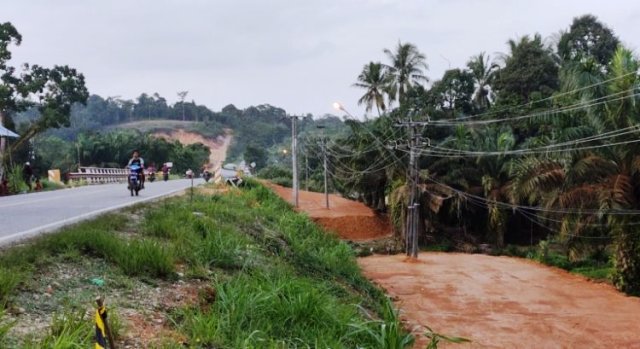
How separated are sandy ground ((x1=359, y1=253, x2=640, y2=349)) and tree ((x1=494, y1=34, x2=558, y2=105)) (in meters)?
18.7

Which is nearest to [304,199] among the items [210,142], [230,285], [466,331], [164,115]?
[466,331]

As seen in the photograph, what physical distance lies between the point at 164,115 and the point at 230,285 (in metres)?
128

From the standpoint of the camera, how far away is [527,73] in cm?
3859

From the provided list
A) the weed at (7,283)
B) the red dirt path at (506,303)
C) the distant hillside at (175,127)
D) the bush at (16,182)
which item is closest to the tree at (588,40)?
the red dirt path at (506,303)

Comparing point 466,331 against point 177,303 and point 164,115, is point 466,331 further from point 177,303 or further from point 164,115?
A: point 164,115

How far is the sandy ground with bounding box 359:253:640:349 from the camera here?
12.1 metres

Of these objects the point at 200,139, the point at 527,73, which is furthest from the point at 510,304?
the point at 200,139

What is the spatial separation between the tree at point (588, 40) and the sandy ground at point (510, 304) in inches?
1002

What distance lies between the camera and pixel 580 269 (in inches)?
878

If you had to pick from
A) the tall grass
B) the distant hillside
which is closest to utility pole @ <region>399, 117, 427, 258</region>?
the tall grass

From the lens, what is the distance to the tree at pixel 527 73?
3841 centimetres

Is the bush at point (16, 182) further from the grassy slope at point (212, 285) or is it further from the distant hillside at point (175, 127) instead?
the distant hillside at point (175, 127)

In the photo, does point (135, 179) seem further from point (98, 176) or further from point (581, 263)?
point (98, 176)

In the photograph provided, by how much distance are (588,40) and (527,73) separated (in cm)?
947
